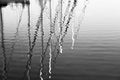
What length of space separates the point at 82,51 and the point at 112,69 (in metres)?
8.74

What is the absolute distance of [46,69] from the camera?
31.1m

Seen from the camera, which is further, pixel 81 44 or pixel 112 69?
pixel 81 44

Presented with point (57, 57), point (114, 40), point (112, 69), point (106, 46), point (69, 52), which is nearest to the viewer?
point (112, 69)

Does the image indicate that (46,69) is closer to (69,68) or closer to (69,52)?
(69,68)

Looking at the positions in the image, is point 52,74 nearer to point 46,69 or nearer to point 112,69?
point 46,69

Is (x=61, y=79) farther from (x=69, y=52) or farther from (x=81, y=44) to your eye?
(x=81, y=44)

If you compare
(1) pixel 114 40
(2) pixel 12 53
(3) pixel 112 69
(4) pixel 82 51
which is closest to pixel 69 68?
(3) pixel 112 69

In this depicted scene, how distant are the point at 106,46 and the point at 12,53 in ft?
49.3

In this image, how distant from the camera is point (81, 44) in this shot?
42969 millimetres

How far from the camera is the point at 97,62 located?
33.1m

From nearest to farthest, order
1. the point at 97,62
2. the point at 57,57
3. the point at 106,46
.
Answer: the point at 97,62, the point at 57,57, the point at 106,46

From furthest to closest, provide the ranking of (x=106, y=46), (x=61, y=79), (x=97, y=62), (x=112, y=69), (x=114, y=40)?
(x=114, y=40), (x=106, y=46), (x=97, y=62), (x=112, y=69), (x=61, y=79)

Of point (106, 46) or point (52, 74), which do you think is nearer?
point (52, 74)

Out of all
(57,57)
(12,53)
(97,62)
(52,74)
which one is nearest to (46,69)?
(52,74)
